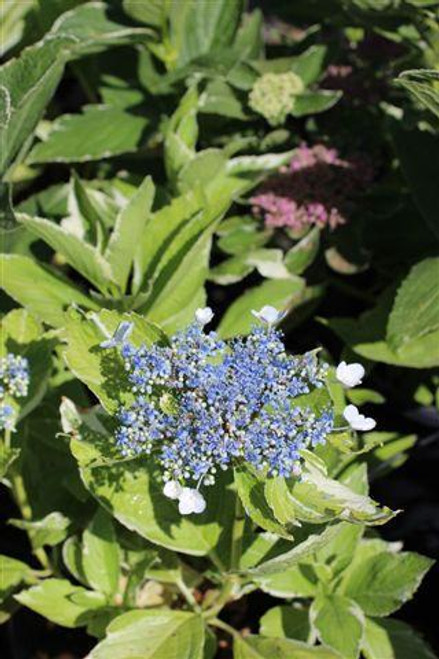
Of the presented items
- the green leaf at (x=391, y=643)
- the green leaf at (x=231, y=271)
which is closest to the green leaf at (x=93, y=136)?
the green leaf at (x=231, y=271)

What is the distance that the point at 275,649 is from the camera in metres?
1.16

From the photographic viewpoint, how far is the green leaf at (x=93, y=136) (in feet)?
5.13

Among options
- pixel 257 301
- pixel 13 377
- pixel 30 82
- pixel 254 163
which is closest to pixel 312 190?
pixel 254 163

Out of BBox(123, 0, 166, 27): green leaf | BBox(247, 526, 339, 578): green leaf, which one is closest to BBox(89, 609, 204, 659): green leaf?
BBox(247, 526, 339, 578): green leaf

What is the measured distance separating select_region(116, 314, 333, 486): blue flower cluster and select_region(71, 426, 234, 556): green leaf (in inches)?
6.7

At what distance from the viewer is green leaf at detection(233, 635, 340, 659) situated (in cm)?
111

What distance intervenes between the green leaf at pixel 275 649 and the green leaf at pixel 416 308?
1.31ft

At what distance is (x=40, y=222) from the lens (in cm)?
123

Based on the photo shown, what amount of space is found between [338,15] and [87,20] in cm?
42

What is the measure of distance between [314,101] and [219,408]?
77 centimetres

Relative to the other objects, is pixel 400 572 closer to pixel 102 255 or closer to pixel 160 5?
pixel 102 255

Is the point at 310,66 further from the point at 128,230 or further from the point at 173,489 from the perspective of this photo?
the point at 173,489

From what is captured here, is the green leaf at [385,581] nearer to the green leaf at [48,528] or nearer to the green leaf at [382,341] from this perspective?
the green leaf at [382,341]

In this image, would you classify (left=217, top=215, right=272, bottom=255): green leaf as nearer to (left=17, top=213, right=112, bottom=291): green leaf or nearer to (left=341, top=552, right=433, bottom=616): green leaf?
(left=17, top=213, right=112, bottom=291): green leaf
